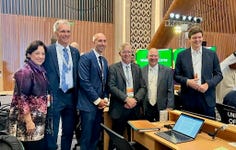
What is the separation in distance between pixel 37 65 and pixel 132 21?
16.5 feet

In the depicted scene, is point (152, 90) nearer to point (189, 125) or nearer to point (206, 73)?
point (206, 73)

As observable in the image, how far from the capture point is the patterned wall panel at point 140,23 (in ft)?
23.7

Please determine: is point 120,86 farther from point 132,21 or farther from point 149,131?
point 132,21

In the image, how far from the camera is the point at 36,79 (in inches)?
95.4

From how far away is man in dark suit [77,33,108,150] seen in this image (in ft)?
9.59

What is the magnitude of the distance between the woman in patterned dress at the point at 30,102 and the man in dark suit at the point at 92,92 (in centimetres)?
52

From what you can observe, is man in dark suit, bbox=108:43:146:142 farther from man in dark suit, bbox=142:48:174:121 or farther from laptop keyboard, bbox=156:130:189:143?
laptop keyboard, bbox=156:130:189:143

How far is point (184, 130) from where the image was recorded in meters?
2.30

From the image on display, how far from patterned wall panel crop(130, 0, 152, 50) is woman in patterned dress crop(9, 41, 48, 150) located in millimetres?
4930

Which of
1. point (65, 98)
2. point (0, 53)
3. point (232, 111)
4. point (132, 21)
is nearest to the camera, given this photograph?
point (232, 111)

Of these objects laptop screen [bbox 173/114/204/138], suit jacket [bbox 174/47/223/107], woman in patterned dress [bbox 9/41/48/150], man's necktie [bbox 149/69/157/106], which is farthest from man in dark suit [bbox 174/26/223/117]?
woman in patterned dress [bbox 9/41/48/150]

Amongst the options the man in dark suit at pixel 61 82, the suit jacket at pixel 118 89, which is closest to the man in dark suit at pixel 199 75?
the suit jacket at pixel 118 89

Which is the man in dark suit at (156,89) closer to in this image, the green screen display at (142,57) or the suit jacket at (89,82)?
the suit jacket at (89,82)

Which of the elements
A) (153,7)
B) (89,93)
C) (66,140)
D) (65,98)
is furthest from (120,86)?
(153,7)
